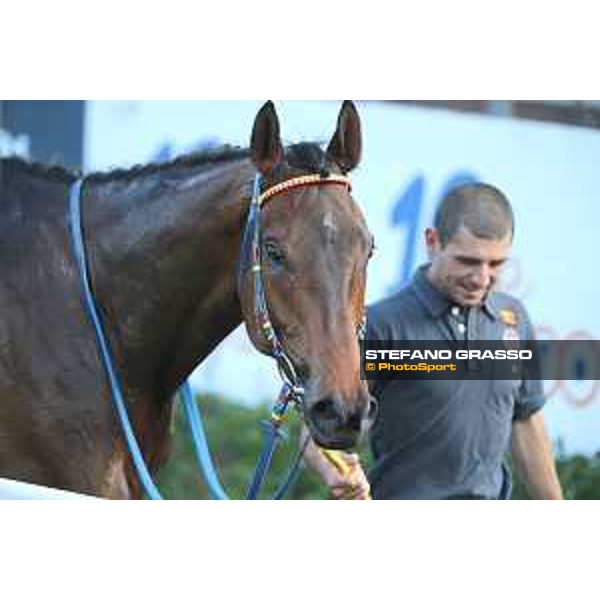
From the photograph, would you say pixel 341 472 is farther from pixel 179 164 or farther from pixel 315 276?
pixel 179 164

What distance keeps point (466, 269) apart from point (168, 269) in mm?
1128

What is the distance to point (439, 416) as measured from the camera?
397cm

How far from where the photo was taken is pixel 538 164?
14.1 ft

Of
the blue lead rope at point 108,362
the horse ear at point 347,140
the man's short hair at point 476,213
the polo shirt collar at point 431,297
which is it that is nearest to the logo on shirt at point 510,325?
the polo shirt collar at point 431,297

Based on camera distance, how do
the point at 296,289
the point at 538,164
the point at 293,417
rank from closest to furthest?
the point at 296,289, the point at 538,164, the point at 293,417

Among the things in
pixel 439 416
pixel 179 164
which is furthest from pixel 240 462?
pixel 179 164

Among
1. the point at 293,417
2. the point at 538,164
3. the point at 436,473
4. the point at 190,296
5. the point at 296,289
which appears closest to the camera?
the point at 296,289

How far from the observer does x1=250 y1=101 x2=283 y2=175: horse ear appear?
3.02 m

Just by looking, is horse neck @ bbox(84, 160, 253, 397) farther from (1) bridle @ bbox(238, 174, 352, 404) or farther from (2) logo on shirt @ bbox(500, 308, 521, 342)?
(2) logo on shirt @ bbox(500, 308, 521, 342)

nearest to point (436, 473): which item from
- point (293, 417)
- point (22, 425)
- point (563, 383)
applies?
point (563, 383)

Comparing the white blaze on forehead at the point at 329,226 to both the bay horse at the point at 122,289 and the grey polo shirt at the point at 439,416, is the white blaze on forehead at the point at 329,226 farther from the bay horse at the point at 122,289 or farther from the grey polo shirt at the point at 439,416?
the grey polo shirt at the point at 439,416
